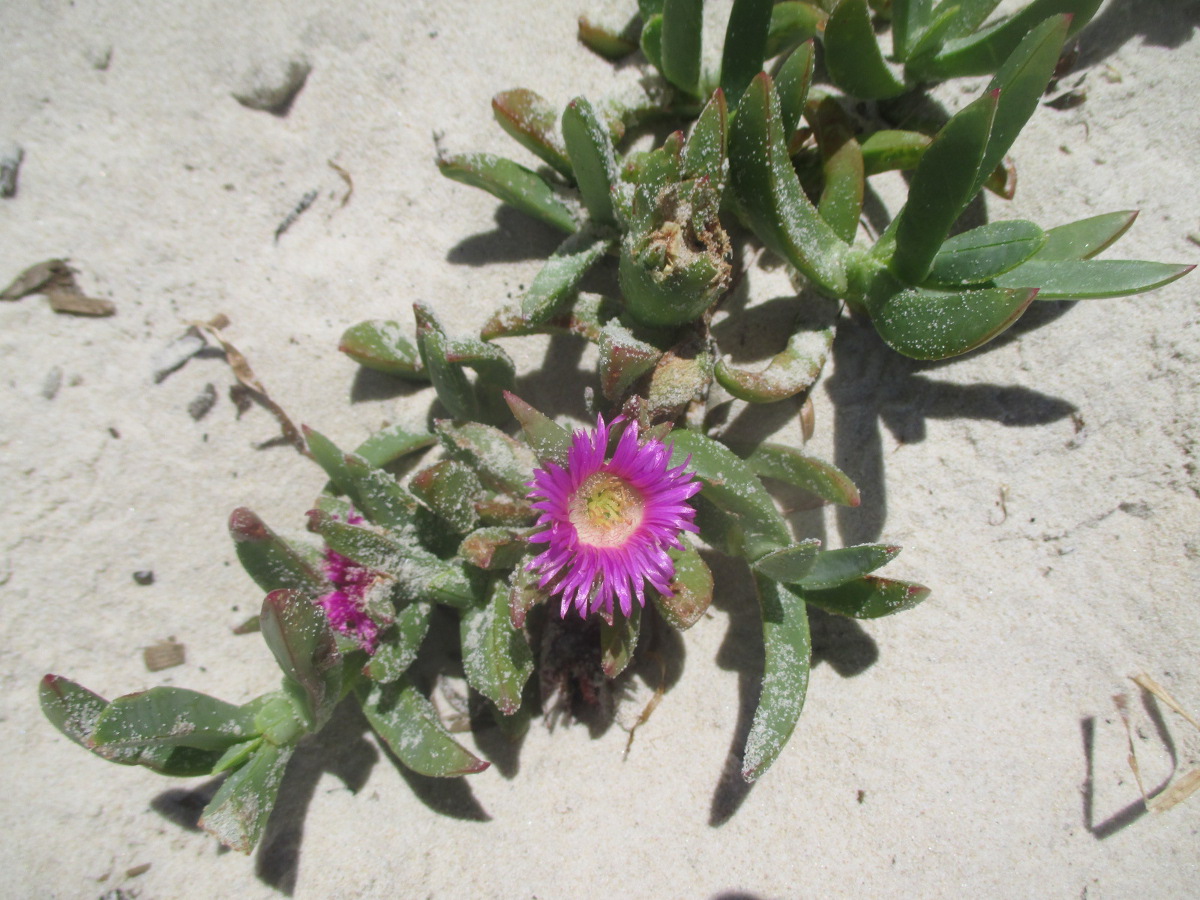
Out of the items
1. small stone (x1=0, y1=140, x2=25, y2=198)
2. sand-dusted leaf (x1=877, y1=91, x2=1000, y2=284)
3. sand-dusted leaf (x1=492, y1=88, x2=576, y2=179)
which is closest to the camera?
sand-dusted leaf (x1=877, y1=91, x2=1000, y2=284)

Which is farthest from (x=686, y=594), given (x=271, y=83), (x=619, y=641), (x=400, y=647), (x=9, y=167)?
(x=9, y=167)

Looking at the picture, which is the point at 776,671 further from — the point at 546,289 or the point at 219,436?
the point at 219,436

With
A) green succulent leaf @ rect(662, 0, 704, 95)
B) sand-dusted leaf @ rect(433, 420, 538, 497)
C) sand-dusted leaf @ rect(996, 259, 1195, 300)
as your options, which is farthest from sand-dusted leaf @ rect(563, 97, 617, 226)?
sand-dusted leaf @ rect(996, 259, 1195, 300)

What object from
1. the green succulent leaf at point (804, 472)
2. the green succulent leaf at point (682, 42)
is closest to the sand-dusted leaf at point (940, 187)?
the green succulent leaf at point (804, 472)

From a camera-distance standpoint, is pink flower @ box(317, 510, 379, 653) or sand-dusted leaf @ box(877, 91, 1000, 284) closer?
sand-dusted leaf @ box(877, 91, 1000, 284)

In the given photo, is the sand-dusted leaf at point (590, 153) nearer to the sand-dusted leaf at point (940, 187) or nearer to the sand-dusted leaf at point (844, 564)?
the sand-dusted leaf at point (940, 187)

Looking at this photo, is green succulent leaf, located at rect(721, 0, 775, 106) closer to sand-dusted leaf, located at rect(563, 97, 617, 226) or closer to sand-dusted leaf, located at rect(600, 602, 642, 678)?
sand-dusted leaf, located at rect(563, 97, 617, 226)

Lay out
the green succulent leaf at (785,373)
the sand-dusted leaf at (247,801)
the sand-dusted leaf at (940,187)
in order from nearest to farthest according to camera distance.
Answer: the sand-dusted leaf at (940,187) < the sand-dusted leaf at (247,801) < the green succulent leaf at (785,373)
